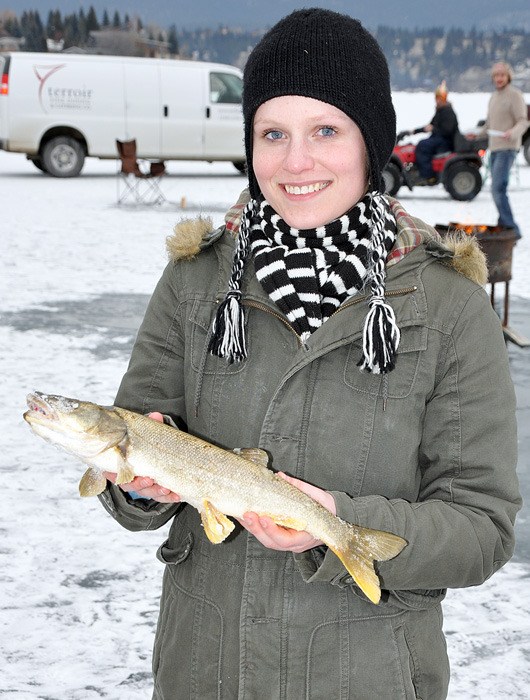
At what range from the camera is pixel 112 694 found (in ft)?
10.2

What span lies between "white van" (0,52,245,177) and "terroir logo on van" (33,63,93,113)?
0.02 meters

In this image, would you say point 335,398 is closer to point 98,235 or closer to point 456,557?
point 456,557

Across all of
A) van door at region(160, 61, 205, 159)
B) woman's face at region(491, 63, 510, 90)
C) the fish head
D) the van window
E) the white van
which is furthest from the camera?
the van window

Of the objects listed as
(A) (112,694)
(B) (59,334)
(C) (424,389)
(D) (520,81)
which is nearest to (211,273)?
(C) (424,389)

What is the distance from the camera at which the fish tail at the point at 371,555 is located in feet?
5.48

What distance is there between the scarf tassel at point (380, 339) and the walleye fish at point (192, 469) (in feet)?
0.92

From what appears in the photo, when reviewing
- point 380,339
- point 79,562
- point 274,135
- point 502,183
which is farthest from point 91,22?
point 380,339

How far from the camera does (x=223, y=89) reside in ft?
66.4

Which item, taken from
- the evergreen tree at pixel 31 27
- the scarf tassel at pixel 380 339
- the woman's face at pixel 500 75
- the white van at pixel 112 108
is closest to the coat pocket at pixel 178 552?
the scarf tassel at pixel 380 339

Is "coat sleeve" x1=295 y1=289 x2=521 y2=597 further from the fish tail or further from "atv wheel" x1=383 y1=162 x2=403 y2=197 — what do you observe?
"atv wheel" x1=383 y1=162 x2=403 y2=197

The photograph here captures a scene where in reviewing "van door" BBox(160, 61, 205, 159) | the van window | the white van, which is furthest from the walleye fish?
the van window

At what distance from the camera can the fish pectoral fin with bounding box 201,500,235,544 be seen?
5.74 feet

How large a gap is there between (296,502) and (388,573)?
22 cm

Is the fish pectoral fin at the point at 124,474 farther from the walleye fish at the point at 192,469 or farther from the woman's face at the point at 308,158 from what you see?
the woman's face at the point at 308,158
